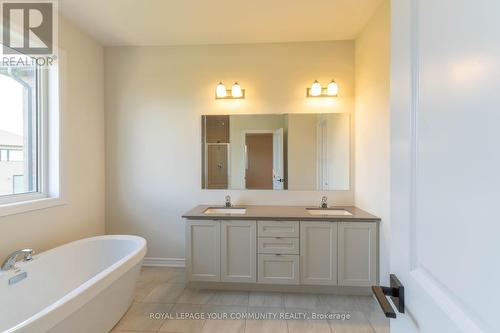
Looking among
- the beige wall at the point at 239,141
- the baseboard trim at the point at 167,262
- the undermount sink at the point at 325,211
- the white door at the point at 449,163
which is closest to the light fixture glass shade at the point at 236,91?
the beige wall at the point at 239,141

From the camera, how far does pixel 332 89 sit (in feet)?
9.80

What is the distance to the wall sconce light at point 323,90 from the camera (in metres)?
2.98

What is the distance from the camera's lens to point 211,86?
3176 millimetres

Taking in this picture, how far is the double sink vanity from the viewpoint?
2.49m

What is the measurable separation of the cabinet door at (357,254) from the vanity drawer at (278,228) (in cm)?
45

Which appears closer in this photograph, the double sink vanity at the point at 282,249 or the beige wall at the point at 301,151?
the double sink vanity at the point at 282,249

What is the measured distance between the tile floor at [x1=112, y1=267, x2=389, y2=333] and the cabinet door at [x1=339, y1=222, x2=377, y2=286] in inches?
8.2

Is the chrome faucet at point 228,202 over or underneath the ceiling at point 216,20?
underneath

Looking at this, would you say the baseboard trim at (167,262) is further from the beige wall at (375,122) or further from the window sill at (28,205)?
the beige wall at (375,122)

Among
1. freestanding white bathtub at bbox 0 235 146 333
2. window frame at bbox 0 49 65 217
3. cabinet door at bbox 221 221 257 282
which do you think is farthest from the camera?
cabinet door at bbox 221 221 257 282

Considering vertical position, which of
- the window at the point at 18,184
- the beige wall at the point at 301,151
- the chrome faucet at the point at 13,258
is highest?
the beige wall at the point at 301,151

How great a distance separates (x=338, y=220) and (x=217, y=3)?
7.69 ft

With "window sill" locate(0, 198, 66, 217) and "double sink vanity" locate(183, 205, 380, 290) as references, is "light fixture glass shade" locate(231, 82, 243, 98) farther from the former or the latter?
"window sill" locate(0, 198, 66, 217)

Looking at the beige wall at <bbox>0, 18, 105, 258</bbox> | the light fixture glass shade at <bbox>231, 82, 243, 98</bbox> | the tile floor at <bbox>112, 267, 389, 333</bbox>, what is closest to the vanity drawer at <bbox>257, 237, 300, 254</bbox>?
the tile floor at <bbox>112, 267, 389, 333</bbox>
